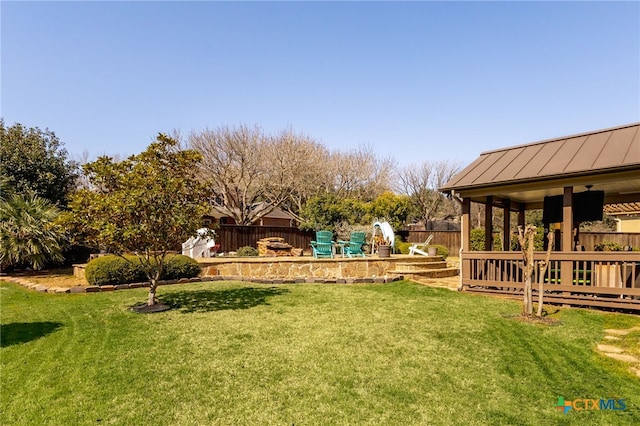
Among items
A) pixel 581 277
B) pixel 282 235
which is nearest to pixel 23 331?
pixel 581 277

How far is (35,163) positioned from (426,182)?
29808 mm

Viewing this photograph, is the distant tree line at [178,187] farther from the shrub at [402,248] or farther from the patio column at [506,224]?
the patio column at [506,224]

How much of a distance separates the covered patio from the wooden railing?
1cm

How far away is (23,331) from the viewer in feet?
16.5

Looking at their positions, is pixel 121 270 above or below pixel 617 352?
above

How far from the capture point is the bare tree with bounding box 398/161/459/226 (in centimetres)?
3431

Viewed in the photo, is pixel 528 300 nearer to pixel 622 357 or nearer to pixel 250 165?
pixel 622 357

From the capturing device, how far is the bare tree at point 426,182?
1351 inches

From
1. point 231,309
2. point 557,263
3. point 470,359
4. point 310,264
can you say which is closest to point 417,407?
point 470,359

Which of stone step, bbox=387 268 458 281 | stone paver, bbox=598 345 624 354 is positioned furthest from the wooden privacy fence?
stone paver, bbox=598 345 624 354

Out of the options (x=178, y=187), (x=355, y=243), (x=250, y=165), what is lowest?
(x=355, y=243)

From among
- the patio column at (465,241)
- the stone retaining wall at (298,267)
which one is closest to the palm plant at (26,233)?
the stone retaining wall at (298,267)

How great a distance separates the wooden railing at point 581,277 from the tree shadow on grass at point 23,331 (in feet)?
26.1

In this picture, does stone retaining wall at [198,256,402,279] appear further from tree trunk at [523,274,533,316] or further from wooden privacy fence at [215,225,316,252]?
tree trunk at [523,274,533,316]
